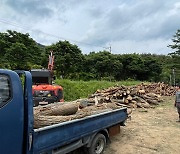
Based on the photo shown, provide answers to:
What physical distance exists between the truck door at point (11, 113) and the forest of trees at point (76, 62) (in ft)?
61.0

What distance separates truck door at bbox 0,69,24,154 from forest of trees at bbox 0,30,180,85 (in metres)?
18.6

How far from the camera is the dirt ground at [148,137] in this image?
701 cm

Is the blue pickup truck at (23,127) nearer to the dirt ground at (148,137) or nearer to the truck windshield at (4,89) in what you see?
the truck windshield at (4,89)

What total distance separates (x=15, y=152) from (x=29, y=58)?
74.4 ft

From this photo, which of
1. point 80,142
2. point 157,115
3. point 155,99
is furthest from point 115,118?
point 155,99

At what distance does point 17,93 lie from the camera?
151 inches

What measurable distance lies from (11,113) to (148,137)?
5.57 metres

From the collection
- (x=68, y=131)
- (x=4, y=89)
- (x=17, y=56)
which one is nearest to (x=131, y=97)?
(x=68, y=131)

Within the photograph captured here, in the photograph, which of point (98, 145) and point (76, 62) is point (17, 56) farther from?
point (98, 145)

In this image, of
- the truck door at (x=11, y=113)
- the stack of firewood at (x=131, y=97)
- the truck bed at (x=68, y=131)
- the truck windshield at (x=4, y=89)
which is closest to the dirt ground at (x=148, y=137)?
the truck bed at (x=68, y=131)

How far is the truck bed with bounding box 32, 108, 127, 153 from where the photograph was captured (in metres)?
4.16

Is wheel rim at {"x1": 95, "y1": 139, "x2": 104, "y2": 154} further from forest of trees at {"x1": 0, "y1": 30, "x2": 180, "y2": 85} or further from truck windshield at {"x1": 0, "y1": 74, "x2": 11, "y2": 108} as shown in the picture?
forest of trees at {"x1": 0, "y1": 30, "x2": 180, "y2": 85}

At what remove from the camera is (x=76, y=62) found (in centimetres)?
2841

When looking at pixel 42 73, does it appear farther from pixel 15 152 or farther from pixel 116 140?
pixel 15 152
